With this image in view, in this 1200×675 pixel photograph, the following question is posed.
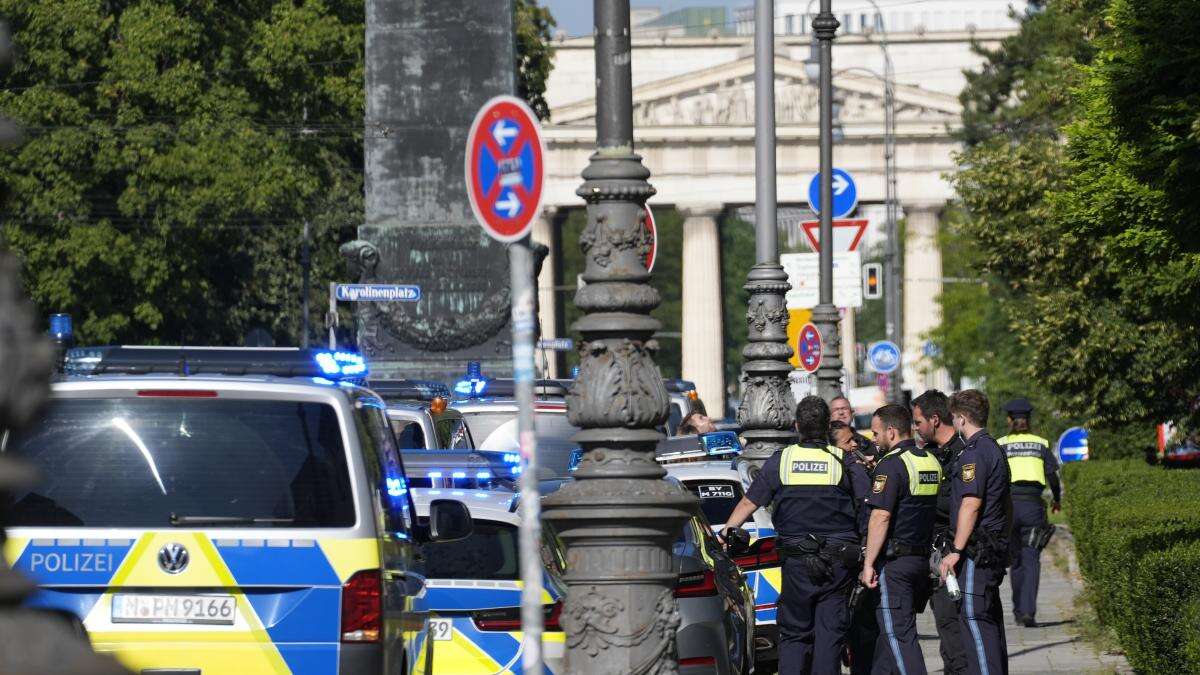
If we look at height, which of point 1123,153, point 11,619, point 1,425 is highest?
point 1123,153

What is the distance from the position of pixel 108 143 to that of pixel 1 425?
36.9m

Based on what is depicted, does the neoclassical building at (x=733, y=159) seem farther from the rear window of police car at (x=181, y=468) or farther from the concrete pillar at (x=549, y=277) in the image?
the rear window of police car at (x=181, y=468)

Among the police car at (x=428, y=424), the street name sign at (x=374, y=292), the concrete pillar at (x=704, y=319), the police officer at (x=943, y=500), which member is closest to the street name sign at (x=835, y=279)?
the street name sign at (x=374, y=292)

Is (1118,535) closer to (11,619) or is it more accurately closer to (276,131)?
(11,619)

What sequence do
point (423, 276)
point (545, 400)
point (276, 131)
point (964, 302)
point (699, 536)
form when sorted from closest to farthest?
point (699, 536) → point (545, 400) → point (423, 276) → point (276, 131) → point (964, 302)

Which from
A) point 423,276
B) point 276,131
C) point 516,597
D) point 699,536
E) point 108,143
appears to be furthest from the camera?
point 276,131

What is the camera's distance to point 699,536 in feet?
35.5

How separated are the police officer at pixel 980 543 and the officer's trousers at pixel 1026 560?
242 inches

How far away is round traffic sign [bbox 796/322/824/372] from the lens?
81.9 ft

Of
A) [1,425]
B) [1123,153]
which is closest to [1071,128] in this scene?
[1123,153]

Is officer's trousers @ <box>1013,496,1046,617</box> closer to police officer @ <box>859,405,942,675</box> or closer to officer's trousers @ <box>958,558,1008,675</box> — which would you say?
officer's trousers @ <box>958,558,1008,675</box>

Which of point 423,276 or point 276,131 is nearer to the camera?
point 423,276

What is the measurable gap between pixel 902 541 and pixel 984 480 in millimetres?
522

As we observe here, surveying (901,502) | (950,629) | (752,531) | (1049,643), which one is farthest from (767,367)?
(901,502)
